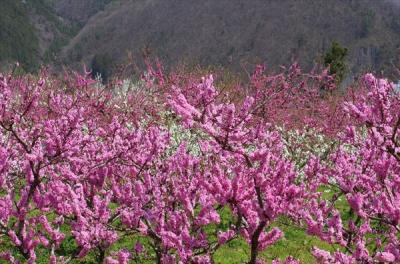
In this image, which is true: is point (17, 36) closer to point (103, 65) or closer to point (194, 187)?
point (103, 65)

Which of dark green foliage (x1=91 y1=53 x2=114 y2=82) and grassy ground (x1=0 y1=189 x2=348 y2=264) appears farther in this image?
dark green foliage (x1=91 y1=53 x2=114 y2=82)

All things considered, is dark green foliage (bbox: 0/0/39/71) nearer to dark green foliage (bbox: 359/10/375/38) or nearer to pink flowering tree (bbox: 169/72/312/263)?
dark green foliage (bbox: 359/10/375/38)

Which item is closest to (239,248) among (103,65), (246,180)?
(246,180)

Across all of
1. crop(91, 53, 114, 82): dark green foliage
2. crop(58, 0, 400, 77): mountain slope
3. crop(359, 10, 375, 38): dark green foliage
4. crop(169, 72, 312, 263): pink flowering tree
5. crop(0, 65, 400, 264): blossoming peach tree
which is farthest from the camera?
crop(359, 10, 375, 38): dark green foliage

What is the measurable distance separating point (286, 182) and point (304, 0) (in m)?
138

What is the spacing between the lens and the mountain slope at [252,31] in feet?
398

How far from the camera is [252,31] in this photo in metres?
132

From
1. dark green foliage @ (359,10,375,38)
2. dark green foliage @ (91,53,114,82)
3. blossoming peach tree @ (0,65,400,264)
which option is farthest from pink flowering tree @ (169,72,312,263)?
dark green foliage @ (359,10,375,38)

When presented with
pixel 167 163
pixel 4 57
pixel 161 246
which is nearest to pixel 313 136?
pixel 167 163

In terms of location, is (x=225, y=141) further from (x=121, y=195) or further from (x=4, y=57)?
(x=4, y=57)

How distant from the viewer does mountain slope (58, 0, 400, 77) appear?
121188 millimetres

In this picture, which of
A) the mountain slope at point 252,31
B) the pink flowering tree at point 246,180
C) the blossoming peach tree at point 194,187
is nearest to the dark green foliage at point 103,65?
the mountain slope at point 252,31

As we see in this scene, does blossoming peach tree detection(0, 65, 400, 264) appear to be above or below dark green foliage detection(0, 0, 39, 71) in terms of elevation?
below

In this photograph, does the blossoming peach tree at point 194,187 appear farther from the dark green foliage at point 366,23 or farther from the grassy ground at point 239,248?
the dark green foliage at point 366,23
